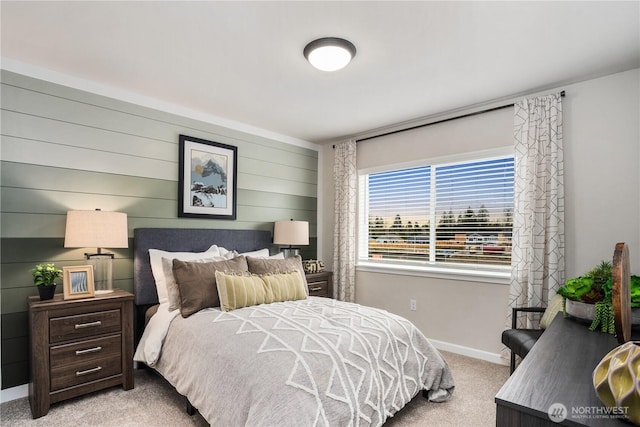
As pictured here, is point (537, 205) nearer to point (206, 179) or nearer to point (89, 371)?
point (206, 179)

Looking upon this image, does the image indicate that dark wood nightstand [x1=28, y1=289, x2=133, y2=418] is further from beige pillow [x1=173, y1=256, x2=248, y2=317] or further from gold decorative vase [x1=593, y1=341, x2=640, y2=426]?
gold decorative vase [x1=593, y1=341, x2=640, y2=426]

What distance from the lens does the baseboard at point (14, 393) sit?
2.48 meters

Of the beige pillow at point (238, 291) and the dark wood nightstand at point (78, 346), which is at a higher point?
the beige pillow at point (238, 291)

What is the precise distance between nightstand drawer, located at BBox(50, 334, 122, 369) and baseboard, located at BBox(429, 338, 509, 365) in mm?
3038

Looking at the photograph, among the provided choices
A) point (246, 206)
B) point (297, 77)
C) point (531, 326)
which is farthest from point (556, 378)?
point (246, 206)

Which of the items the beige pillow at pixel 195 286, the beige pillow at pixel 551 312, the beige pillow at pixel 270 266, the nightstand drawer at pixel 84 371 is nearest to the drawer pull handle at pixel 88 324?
the nightstand drawer at pixel 84 371

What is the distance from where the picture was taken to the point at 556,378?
1.06 m

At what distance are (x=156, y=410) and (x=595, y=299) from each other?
2812mm

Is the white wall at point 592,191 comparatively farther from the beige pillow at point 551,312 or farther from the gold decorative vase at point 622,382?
the gold decorative vase at point 622,382

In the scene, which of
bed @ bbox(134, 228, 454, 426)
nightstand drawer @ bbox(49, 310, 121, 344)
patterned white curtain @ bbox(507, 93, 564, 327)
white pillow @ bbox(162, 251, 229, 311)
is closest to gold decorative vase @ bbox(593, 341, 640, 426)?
bed @ bbox(134, 228, 454, 426)

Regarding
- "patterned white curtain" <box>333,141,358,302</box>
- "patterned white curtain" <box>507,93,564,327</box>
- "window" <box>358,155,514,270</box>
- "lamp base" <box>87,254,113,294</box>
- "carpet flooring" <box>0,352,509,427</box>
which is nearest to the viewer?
"carpet flooring" <box>0,352,509,427</box>

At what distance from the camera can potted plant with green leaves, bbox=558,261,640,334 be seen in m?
1.67

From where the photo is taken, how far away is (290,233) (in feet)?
13.2

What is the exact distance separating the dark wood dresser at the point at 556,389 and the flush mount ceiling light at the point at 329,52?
6.68 feet
